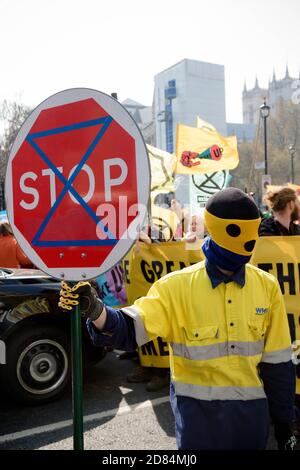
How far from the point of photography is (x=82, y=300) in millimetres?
1885

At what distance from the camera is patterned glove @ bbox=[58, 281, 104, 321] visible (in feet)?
6.13

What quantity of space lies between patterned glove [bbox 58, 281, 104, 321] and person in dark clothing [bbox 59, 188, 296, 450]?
0.02 metres

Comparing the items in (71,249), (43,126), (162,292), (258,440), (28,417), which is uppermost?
(43,126)

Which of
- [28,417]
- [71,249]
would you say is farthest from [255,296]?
[28,417]

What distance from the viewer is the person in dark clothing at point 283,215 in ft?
13.9

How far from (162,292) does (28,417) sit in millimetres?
2880

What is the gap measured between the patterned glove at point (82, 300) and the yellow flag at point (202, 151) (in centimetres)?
663

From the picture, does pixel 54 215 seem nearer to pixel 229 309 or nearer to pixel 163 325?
pixel 163 325

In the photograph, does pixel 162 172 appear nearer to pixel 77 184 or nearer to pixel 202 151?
pixel 202 151

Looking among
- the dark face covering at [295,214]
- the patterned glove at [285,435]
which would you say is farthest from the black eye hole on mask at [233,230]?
the dark face covering at [295,214]

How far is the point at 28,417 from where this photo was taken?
14.0ft

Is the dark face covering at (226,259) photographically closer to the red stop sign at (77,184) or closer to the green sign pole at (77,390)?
the red stop sign at (77,184)

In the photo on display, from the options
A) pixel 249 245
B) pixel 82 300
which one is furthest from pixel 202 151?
pixel 82 300

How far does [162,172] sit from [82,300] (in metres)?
6.94
